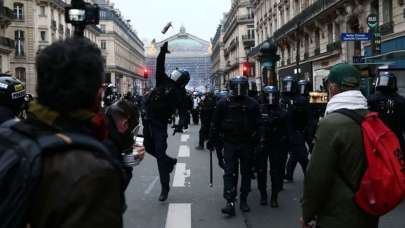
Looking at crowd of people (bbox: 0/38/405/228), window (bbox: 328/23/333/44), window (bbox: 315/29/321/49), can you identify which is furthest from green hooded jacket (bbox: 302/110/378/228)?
window (bbox: 315/29/321/49)

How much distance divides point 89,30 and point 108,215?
91192 millimetres

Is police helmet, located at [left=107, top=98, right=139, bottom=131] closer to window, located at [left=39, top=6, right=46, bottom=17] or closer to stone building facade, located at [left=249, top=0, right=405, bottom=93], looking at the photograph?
stone building facade, located at [left=249, top=0, right=405, bottom=93]

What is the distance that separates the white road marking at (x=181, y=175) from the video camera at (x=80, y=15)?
3.15m

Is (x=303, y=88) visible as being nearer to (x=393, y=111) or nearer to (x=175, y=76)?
(x=393, y=111)

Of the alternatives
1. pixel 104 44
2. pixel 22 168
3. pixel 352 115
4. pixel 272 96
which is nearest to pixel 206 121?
pixel 272 96

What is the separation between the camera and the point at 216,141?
26.7 feet

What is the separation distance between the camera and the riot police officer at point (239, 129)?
7562 millimetres

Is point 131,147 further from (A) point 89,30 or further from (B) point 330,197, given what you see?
(A) point 89,30

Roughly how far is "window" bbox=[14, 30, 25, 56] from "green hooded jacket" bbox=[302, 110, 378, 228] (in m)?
59.3

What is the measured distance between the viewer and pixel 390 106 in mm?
7828

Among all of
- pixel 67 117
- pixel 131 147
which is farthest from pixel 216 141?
pixel 67 117

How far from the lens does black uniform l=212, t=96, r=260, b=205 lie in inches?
298

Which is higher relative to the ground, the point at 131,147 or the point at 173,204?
the point at 131,147

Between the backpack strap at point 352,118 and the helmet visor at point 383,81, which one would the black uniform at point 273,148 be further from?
the backpack strap at point 352,118
